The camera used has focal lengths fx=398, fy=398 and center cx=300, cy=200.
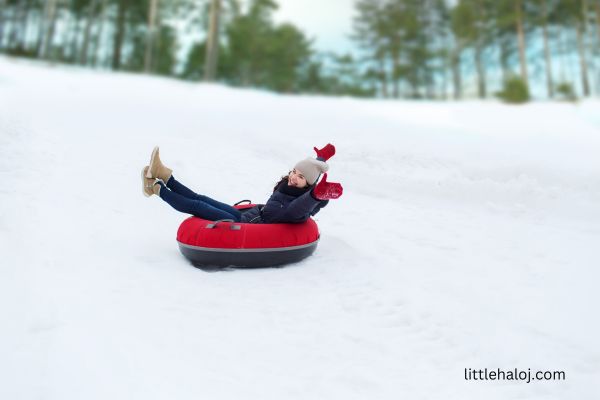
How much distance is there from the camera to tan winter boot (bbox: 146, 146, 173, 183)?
398cm

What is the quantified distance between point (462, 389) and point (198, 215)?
9.23ft

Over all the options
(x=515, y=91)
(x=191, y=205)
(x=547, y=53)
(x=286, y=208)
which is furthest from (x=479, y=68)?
(x=191, y=205)

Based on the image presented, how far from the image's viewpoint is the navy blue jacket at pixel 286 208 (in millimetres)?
3936

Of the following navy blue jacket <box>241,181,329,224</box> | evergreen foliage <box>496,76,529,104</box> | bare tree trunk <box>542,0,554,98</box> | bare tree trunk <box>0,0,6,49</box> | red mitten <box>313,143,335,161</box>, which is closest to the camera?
navy blue jacket <box>241,181,329,224</box>

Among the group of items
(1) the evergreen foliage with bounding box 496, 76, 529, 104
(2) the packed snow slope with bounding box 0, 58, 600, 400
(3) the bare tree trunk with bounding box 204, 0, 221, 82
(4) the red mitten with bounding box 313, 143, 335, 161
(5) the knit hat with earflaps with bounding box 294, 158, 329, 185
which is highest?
(3) the bare tree trunk with bounding box 204, 0, 221, 82

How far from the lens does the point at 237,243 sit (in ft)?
12.5

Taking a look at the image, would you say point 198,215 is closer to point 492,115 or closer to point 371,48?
point 492,115

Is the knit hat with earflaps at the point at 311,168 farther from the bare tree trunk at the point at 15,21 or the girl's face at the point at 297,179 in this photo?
the bare tree trunk at the point at 15,21

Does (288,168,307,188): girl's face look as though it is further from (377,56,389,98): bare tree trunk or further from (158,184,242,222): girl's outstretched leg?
(377,56,389,98): bare tree trunk

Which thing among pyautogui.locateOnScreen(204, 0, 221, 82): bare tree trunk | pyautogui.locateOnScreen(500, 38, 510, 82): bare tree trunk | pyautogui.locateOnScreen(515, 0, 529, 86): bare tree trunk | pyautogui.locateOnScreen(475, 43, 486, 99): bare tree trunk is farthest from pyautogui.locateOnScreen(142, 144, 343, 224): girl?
pyautogui.locateOnScreen(500, 38, 510, 82): bare tree trunk

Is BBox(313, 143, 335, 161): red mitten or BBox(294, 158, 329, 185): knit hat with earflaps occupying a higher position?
BBox(313, 143, 335, 161): red mitten

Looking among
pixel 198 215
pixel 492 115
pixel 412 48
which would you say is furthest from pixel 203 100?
pixel 412 48

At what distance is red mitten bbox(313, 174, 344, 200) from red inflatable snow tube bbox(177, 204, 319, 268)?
0.56 m

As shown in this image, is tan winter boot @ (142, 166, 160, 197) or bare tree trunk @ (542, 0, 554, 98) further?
bare tree trunk @ (542, 0, 554, 98)
